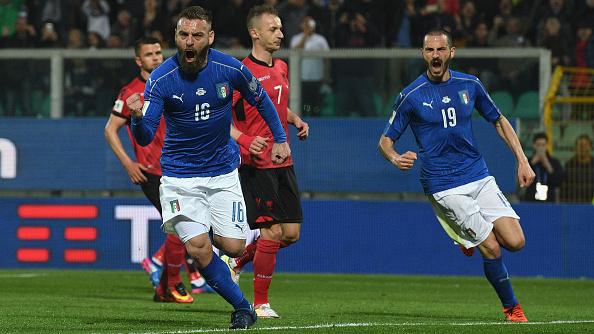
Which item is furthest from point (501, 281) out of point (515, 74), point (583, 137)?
point (583, 137)

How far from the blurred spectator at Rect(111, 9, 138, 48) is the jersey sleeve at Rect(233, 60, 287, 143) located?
449 inches

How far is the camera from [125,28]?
821 inches

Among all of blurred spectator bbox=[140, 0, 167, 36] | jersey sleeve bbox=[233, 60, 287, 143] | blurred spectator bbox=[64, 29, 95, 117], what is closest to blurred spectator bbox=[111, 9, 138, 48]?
blurred spectator bbox=[140, 0, 167, 36]

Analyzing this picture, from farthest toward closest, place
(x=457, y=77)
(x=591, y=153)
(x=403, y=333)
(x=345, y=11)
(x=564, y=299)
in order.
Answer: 1. (x=345, y=11)
2. (x=591, y=153)
3. (x=564, y=299)
4. (x=457, y=77)
5. (x=403, y=333)

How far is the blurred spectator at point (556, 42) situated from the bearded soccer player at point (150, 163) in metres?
8.41

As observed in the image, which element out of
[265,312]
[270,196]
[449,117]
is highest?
[449,117]

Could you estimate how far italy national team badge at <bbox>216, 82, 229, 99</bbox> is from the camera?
9.31 m

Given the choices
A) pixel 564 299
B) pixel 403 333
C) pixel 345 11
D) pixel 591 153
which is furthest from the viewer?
pixel 345 11

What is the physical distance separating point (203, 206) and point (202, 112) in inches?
25.8

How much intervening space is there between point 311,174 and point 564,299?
16.6 feet

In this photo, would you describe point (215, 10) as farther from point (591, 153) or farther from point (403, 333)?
point (403, 333)

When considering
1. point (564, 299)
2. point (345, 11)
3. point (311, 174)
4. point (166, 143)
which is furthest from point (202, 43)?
point (345, 11)

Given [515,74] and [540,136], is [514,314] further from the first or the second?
[515,74]

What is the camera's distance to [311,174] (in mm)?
17859
